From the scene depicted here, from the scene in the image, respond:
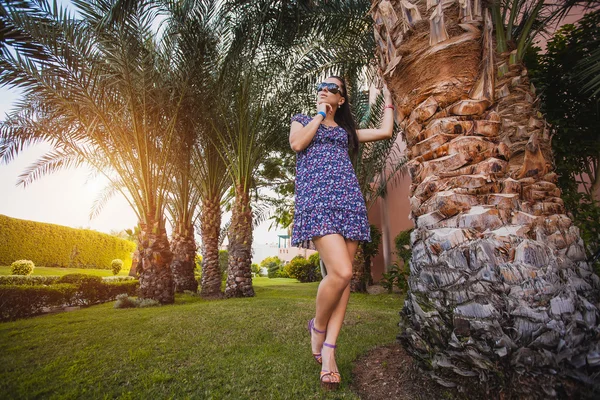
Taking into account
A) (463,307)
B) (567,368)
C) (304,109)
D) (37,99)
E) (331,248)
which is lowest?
(567,368)

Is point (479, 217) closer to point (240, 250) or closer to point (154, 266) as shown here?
point (240, 250)

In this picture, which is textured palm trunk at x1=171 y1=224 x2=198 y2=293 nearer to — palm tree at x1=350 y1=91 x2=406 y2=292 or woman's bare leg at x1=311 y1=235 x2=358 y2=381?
palm tree at x1=350 y1=91 x2=406 y2=292

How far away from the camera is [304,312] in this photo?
4227 mm

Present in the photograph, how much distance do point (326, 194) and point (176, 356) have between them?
1865mm

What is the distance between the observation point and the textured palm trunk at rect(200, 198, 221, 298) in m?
7.83

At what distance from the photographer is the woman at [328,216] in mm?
1880

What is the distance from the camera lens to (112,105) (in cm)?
583

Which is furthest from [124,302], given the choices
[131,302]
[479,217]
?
[479,217]

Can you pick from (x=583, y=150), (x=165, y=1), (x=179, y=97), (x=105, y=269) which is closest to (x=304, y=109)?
(x=179, y=97)

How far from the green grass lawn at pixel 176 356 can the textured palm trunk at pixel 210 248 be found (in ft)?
12.4

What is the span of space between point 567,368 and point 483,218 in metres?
0.70

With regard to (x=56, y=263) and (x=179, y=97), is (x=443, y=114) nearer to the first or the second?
(x=179, y=97)

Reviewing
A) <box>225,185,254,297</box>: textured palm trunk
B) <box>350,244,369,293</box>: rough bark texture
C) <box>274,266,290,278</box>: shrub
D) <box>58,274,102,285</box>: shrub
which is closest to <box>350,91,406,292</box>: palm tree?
<box>350,244,369,293</box>: rough bark texture

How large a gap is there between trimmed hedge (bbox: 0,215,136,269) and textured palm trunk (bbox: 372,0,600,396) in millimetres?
11803
